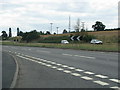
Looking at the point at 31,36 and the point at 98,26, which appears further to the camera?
the point at 98,26

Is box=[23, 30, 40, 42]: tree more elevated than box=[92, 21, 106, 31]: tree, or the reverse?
box=[92, 21, 106, 31]: tree

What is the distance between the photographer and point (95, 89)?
394 inches

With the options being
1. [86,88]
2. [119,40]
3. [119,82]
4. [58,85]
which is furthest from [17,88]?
[119,40]

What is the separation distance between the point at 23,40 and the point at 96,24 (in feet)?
145

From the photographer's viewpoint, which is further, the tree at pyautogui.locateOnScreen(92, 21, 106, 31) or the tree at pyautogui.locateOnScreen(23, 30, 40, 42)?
the tree at pyautogui.locateOnScreen(92, 21, 106, 31)

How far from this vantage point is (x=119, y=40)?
72.9 meters

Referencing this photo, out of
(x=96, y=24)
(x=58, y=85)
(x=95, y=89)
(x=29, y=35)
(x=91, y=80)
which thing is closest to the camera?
(x=95, y=89)

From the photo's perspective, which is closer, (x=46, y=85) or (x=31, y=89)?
(x=31, y=89)

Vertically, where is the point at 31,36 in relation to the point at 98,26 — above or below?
below

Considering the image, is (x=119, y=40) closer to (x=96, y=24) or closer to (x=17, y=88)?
(x=17, y=88)

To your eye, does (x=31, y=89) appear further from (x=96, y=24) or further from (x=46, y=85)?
(x=96, y=24)

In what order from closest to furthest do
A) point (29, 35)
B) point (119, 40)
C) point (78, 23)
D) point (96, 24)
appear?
point (119, 40) → point (78, 23) → point (29, 35) → point (96, 24)

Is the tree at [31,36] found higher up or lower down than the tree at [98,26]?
lower down

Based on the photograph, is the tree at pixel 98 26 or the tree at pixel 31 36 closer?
the tree at pixel 31 36
